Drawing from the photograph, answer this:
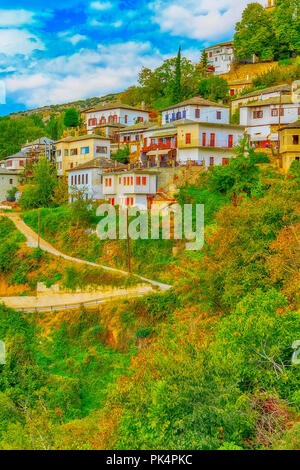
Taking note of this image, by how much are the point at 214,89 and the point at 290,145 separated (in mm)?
25818

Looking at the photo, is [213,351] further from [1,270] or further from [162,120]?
[162,120]

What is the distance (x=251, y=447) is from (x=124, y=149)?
42.8 metres

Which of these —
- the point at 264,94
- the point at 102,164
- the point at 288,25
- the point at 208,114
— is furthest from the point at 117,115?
the point at 288,25

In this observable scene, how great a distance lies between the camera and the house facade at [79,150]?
53656 mm

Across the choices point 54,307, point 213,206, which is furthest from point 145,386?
point 213,206

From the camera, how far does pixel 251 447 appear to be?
1499 centimetres

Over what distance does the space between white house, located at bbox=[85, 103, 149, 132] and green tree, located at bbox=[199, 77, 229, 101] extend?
7483mm

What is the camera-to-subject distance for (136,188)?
42.8 metres

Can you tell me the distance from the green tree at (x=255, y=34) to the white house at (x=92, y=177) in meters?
33.8

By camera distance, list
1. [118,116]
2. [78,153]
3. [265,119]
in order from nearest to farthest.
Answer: [265,119], [78,153], [118,116]

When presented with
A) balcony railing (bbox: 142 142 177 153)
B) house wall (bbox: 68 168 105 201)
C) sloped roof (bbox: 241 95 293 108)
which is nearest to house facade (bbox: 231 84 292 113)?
sloped roof (bbox: 241 95 293 108)

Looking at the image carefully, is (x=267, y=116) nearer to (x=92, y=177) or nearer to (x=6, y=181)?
(x=92, y=177)

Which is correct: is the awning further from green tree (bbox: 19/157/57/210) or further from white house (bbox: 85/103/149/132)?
white house (bbox: 85/103/149/132)

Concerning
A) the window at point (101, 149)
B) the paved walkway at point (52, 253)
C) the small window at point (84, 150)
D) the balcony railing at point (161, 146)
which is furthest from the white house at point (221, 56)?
the paved walkway at point (52, 253)
